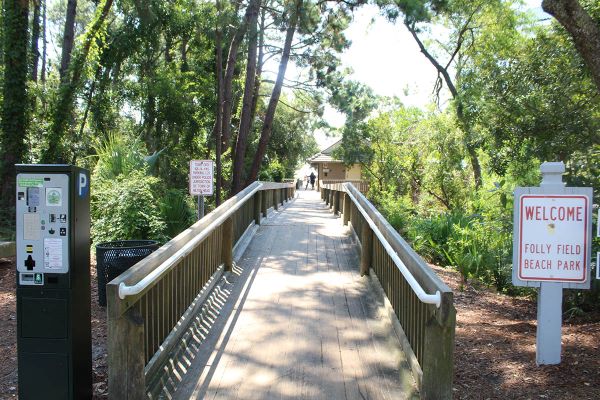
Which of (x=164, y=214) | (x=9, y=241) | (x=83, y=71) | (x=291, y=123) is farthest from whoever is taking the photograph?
(x=291, y=123)

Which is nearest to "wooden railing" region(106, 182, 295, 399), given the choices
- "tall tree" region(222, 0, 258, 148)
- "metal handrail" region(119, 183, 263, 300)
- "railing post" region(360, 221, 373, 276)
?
"metal handrail" region(119, 183, 263, 300)

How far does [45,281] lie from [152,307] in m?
Answer: 0.78

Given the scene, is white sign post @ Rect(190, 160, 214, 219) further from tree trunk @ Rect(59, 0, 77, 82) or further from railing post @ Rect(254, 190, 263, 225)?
tree trunk @ Rect(59, 0, 77, 82)

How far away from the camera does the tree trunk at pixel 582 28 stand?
195 inches

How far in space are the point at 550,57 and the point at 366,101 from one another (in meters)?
22.3

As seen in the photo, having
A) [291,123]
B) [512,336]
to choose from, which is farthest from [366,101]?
[512,336]

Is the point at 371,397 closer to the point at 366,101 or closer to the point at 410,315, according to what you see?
the point at 410,315

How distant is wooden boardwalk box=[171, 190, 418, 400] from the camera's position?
3873mm

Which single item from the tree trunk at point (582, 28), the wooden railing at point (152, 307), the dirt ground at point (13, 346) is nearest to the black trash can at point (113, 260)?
the dirt ground at point (13, 346)

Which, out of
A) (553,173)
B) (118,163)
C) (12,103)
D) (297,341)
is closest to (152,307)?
(297,341)

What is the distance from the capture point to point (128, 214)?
26.9ft

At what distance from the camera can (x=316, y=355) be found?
4.47 m

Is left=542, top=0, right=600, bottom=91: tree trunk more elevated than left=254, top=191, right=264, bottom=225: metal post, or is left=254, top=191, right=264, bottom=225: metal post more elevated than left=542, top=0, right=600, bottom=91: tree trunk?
left=542, top=0, right=600, bottom=91: tree trunk

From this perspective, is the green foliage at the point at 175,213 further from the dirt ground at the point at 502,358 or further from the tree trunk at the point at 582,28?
the tree trunk at the point at 582,28
